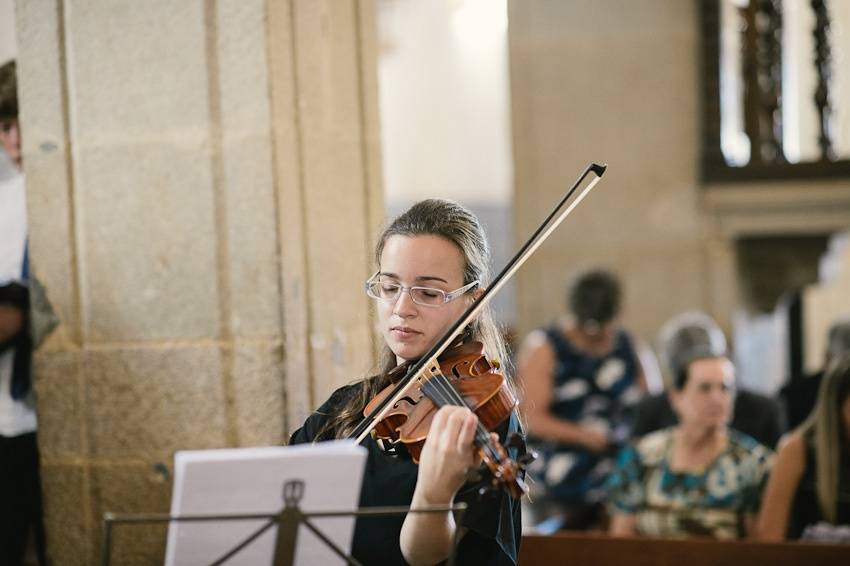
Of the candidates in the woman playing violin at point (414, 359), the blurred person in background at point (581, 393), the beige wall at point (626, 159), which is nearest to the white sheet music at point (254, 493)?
the woman playing violin at point (414, 359)

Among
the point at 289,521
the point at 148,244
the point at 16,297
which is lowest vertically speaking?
the point at 289,521

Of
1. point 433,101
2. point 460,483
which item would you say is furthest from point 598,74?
point 433,101

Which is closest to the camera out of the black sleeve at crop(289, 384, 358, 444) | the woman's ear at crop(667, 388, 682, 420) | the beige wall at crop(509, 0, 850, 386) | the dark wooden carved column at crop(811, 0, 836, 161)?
the black sleeve at crop(289, 384, 358, 444)

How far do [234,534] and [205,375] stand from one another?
107 cm

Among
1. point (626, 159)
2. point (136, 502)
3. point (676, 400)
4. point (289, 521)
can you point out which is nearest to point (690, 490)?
point (676, 400)

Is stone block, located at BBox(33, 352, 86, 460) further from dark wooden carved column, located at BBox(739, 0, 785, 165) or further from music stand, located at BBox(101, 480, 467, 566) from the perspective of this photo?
dark wooden carved column, located at BBox(739, 0, 785, 165)

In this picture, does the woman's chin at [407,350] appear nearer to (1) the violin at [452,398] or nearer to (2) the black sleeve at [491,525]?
(1) the violin at [452,398]

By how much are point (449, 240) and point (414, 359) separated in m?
0.22

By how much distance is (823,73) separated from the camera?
566 centimetres

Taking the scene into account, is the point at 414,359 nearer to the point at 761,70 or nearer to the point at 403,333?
the point at 403,333

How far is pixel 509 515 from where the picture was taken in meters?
1.97

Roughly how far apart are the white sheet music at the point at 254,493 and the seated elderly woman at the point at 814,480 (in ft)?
6.82

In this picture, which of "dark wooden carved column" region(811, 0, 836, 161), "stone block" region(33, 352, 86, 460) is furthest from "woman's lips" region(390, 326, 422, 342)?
"dark wooden carved column" region(811, 0, 836, 161)

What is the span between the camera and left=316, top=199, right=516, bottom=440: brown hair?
2127 mm
